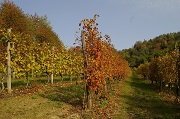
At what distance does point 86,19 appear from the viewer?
53.6 feet

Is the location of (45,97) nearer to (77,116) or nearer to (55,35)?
(77,116)

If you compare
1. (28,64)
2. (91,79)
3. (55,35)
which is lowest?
(91,79)

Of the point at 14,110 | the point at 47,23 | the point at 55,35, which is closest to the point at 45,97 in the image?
the point at 14,110

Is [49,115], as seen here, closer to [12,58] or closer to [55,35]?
[12,58]

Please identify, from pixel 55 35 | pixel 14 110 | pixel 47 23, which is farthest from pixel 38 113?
pixel 47 23

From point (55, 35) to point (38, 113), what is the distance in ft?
168

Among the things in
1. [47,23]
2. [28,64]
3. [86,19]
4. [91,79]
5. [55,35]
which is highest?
[47,23]

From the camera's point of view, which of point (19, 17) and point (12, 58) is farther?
point (19, 17)

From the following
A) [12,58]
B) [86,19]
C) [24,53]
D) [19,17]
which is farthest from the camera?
[19,17]

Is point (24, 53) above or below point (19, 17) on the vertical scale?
below

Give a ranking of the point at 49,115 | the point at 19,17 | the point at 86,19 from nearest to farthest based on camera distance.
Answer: the point at 49,115
the point at 86,19
the point at 19,17

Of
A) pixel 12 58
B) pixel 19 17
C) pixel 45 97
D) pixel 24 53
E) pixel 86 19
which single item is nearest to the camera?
pixel 86 19

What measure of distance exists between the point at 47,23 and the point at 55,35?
9.65 m

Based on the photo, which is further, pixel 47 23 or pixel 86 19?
pixel 47 23
